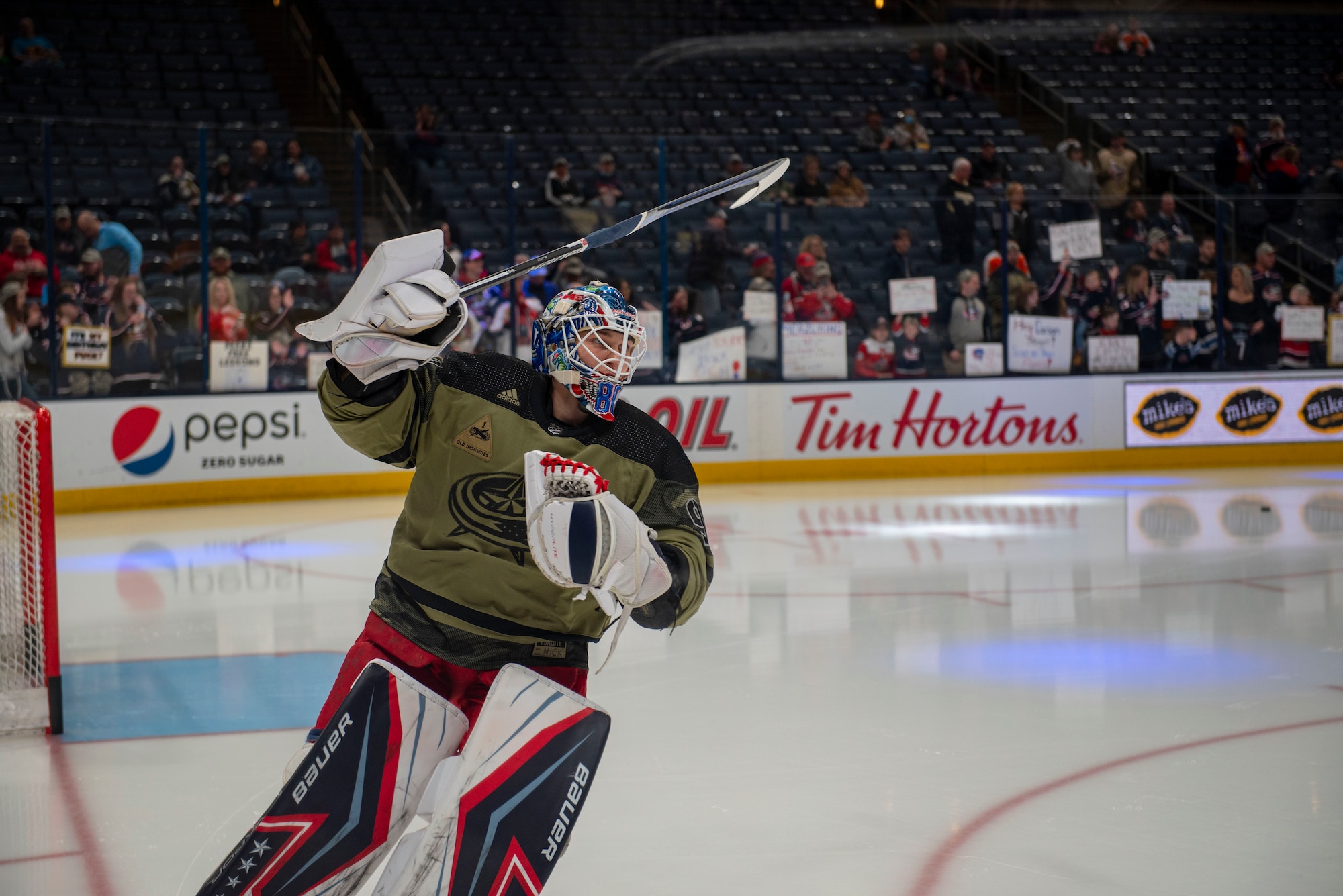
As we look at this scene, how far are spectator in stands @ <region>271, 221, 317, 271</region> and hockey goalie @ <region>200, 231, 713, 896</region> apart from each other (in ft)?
27.6

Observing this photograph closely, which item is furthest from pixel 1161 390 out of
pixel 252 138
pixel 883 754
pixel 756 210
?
pixel 883 754

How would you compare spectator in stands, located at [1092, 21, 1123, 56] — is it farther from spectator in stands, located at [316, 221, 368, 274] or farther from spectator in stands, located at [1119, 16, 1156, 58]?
spectator in stands, located at [316, 221, 368, 274]

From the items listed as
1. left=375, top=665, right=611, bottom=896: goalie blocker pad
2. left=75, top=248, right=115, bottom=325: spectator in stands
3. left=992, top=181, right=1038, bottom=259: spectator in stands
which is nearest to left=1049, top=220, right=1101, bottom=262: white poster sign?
left=992, top=181, right=1038, bottom=259: spectator in stands

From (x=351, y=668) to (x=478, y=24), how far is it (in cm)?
1531

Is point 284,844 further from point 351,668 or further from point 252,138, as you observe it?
point 252,138

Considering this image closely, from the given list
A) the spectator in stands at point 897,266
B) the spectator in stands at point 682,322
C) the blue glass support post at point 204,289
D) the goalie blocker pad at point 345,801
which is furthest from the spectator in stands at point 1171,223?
the goalie blocker pad at point 345,801

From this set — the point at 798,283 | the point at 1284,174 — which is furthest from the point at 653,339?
the point at 1284,174

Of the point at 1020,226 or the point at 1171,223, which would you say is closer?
the point at 1020,226

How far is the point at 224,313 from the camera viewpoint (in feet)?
33.7

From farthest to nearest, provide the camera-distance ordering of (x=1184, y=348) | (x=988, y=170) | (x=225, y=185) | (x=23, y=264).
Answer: (x=988, y=170) → (x=1184, y=348) → (x=225, y=185) → (x=23, y=264)

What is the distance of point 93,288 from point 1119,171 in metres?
10.1

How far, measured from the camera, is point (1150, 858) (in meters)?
3.12

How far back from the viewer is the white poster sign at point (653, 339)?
453 inches

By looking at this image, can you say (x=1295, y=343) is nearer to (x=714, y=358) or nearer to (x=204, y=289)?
(x=714, y=358)
